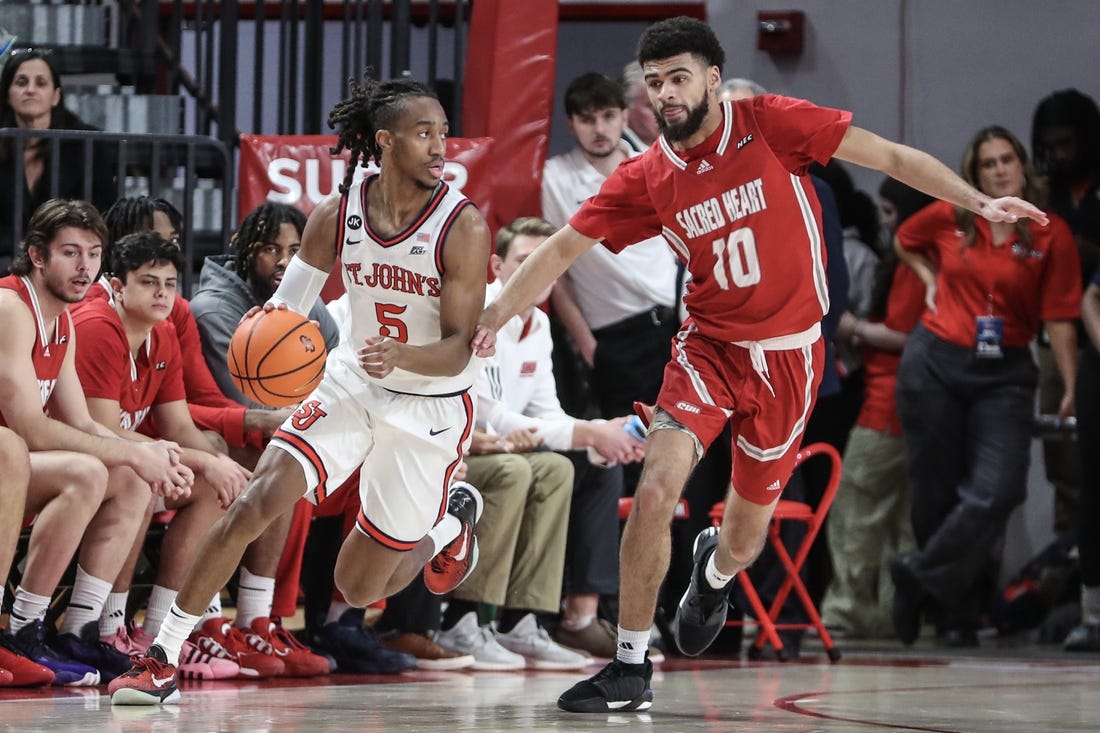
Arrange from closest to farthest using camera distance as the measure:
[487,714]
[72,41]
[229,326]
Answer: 1. [487,714]
2. [229,326]
3. [72,41]

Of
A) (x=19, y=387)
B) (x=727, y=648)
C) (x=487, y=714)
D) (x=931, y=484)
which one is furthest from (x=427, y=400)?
(x=931, y=484)

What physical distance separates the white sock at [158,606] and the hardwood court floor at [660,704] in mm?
337

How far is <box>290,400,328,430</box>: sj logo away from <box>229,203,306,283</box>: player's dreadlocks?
55.0 inches

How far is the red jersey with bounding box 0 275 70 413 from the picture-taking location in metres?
5.08

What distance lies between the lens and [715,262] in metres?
4.73

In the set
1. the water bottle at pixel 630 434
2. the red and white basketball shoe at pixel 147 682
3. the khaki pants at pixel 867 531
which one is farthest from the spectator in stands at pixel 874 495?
the red and white basketball shoe at pixel 147 682

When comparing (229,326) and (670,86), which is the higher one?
(670,86)

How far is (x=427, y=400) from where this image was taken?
4.78 m

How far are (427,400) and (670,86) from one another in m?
1.14

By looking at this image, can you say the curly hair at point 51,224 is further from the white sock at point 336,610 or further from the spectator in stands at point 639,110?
the spectator in stands at point 639,110

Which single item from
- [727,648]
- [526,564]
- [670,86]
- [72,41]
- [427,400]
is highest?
[72,41]

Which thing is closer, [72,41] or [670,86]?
[670,86]

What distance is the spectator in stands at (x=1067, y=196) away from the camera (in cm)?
779

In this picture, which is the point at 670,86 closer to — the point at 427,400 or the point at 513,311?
the point at 513,311
